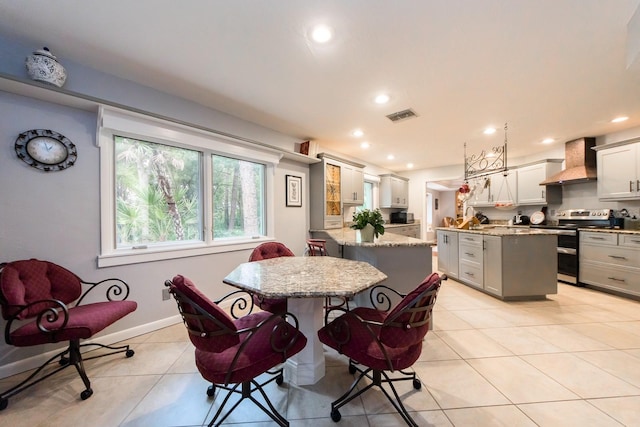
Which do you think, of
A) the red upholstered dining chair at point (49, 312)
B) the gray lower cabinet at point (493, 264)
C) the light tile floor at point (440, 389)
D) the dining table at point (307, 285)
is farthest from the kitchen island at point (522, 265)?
the red upholstered dining chair at point (49, 312)

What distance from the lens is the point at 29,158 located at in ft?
6.15

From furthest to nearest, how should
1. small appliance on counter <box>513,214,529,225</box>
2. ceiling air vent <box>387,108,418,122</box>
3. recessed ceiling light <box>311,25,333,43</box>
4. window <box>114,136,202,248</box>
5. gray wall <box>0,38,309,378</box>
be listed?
small appliance on counter <box>513,214,529,225</box>, ceiling air vent <box>387,108,418,122</box>, window <box>114,136,202,248</box>, gray wall <box>0,38,309,378</box>, recessed ceiling light <box>311,25,333,43</box>

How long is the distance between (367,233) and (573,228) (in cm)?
380

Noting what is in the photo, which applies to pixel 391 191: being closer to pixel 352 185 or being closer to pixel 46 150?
pixel 352 185

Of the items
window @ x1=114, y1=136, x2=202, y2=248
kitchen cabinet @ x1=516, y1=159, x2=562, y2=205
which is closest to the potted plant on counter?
window @ x1=114, y1=136, x2=202, y2=248

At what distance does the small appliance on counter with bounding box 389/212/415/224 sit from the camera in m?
6.26

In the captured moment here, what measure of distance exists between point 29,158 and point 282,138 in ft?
8.57

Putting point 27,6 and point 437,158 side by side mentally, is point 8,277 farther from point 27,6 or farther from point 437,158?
point 437,158

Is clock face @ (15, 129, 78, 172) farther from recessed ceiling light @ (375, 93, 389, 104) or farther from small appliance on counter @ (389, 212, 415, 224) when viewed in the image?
small appliance on counter @ (389, 212, 415, 224)

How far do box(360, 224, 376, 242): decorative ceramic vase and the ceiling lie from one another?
1.40 meters

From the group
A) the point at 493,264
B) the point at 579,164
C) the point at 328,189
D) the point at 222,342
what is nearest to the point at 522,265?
the point at 493,264

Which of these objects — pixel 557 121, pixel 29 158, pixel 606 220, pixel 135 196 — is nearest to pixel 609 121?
pixel 557 121

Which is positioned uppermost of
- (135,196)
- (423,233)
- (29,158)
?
(29,158)

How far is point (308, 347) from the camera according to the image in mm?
1706
